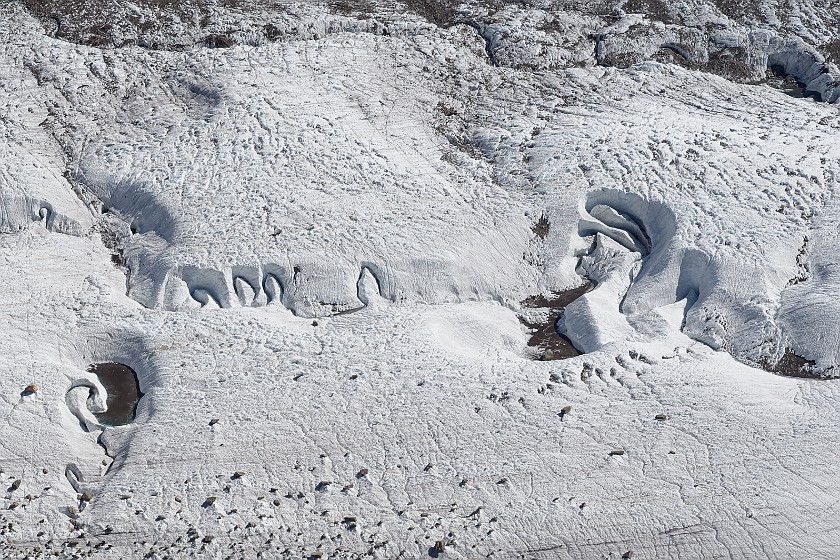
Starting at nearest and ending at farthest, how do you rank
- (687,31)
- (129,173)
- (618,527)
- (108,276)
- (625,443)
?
(618,527) → (625,443) → (108,276) → (129,173) → (687,31)

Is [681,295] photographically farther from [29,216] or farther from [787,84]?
[29,216]

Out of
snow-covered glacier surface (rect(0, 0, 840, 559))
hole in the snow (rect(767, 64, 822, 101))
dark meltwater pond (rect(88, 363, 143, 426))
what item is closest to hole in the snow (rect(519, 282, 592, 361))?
snow-covered glacier surface (rect(0, 0, 840, 559))

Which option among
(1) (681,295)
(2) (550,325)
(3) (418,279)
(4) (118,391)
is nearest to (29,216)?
(4) (118,391)

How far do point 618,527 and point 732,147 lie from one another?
28.0 ft

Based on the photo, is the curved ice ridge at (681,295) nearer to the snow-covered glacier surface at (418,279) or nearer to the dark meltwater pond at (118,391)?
the snow-covered glacier surface at (418,279)

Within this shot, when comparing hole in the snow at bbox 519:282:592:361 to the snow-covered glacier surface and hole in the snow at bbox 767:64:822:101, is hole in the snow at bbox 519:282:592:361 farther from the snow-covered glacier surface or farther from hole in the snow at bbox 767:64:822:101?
hole in the snow at bbox 767:64:822:101

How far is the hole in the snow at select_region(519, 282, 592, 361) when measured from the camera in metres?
14.4

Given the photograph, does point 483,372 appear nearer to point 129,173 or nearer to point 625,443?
point 625,443

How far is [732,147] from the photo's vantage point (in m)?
17.3

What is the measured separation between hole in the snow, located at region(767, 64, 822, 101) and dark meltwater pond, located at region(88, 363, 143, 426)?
14400 millimetres

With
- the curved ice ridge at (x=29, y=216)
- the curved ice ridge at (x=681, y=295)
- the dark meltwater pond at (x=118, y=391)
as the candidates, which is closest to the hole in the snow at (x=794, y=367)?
the curved ice ridge at (x=681, y=295)

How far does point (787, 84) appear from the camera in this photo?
65.9ft

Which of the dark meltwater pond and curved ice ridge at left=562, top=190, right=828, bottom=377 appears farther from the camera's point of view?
curved ice ridge at left=562, top=190, right=828, bottom=377

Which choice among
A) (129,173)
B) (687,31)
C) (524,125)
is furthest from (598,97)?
(129,173)
